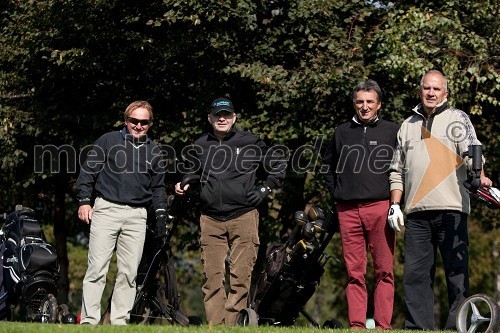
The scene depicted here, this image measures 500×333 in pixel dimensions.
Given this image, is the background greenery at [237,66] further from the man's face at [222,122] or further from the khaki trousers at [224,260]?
the khaki trousers at [224,260]

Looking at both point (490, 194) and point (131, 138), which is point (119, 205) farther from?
point (490, 194)

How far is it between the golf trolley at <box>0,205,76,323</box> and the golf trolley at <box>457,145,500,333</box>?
4.35m

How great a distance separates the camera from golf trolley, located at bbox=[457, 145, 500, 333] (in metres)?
7.30

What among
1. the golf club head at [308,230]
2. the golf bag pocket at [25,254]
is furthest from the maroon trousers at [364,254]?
the golf bag pocket at [25,254]

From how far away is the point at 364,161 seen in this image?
8.97m

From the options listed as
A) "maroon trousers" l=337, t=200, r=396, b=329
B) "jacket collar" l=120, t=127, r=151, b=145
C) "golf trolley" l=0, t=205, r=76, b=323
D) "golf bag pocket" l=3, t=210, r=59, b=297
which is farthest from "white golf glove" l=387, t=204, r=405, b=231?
"golf bag pocket" l=3, t=210, r=59, b=297

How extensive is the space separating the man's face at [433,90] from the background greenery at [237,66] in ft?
20.2

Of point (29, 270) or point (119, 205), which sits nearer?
point (119, 205)

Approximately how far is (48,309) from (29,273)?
20.5 inches

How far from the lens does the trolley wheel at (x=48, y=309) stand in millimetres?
10367

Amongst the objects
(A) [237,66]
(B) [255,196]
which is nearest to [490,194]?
(B) [255,196]

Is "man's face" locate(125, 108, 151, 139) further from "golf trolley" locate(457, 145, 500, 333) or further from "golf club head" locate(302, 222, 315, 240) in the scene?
"golf trolley" locate(457, 145, 500, 333)

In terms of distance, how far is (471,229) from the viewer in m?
39.2

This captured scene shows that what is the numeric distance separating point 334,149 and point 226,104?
1206 mm
